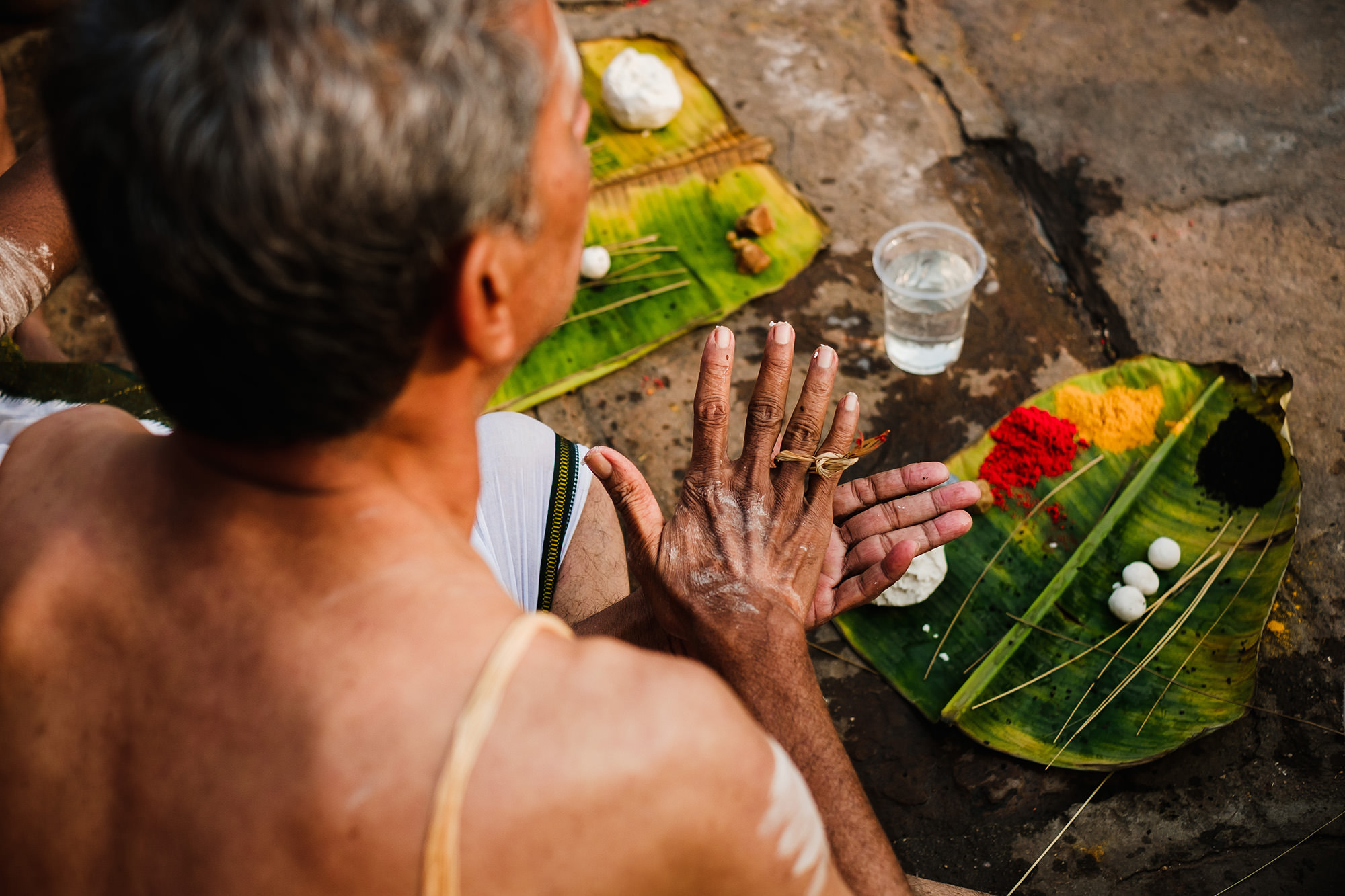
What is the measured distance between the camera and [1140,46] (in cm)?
380

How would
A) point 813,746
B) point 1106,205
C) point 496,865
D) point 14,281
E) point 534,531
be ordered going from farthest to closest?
point 1106,205 → point 14,281 → point 534,531 → point 813,746 → point 496,865

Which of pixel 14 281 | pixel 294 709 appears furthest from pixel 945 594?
pixel 14 281

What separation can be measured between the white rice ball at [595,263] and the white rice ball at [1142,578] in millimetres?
1927

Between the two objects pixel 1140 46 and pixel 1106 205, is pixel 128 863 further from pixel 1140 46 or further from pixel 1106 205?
pixel 1140 46

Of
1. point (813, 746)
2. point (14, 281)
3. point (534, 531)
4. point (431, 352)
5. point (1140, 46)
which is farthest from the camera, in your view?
point (1140, 46)

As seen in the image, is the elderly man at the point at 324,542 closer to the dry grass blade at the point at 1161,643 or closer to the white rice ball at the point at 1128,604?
the dry grass blade at the point at 1161,643

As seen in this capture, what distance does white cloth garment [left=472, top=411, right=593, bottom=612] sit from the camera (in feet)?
6.03

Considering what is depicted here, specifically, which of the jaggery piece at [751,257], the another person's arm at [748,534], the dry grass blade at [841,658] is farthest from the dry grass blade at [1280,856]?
the jaggery piece at [751,257]

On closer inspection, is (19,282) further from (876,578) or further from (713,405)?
(876,578)

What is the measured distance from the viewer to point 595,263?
10.1ft

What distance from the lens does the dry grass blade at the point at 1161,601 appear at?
2.28 meters

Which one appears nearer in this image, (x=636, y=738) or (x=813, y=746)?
(x=636, y=738)

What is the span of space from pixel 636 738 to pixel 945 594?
5.81 ft

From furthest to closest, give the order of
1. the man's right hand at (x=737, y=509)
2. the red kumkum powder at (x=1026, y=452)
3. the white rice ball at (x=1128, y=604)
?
the red kumkum powder at (x=1026, y=452)
the white rice ball at (x=1128, y=604)
the man's right hand at (x=737, y=509)
